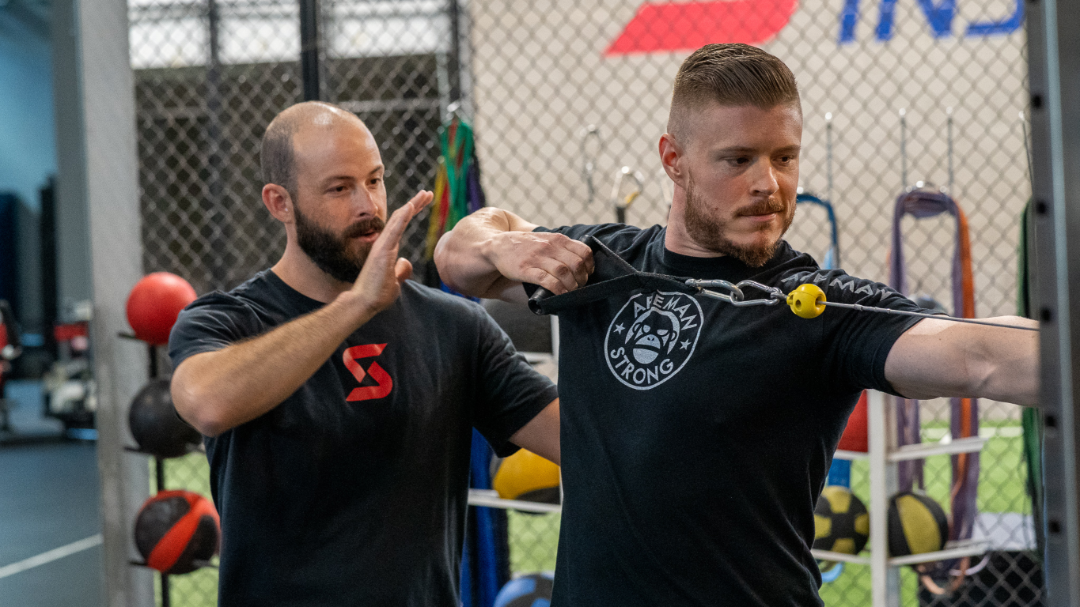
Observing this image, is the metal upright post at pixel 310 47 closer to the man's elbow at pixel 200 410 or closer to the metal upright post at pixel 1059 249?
the man's elbow at pixel 200 410

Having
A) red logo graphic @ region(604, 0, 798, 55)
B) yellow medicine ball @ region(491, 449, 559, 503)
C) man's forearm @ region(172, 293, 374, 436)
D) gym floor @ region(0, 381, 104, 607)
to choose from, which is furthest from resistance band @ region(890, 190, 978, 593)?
red logo graphic @ region(604, 0, 798, 55)

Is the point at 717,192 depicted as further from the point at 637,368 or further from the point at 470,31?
the point at 470,31

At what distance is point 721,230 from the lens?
137cm

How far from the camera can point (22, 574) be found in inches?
160

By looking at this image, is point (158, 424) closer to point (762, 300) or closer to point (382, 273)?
point (382, 273)

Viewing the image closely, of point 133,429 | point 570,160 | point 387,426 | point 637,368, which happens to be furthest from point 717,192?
point 570,160

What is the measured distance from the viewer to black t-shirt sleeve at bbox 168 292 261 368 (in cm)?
173

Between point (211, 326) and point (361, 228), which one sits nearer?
point (211, 326)

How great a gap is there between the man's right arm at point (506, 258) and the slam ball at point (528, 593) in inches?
52.5

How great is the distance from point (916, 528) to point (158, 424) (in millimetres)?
2445

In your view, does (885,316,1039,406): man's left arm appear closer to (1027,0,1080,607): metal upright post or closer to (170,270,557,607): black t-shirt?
(1027,0,1080,607): metal upright post

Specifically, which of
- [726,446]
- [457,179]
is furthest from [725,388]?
[457,179]

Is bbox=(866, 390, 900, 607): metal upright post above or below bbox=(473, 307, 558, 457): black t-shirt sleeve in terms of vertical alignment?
below

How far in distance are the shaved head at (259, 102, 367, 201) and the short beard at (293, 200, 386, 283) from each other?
0.11 m
